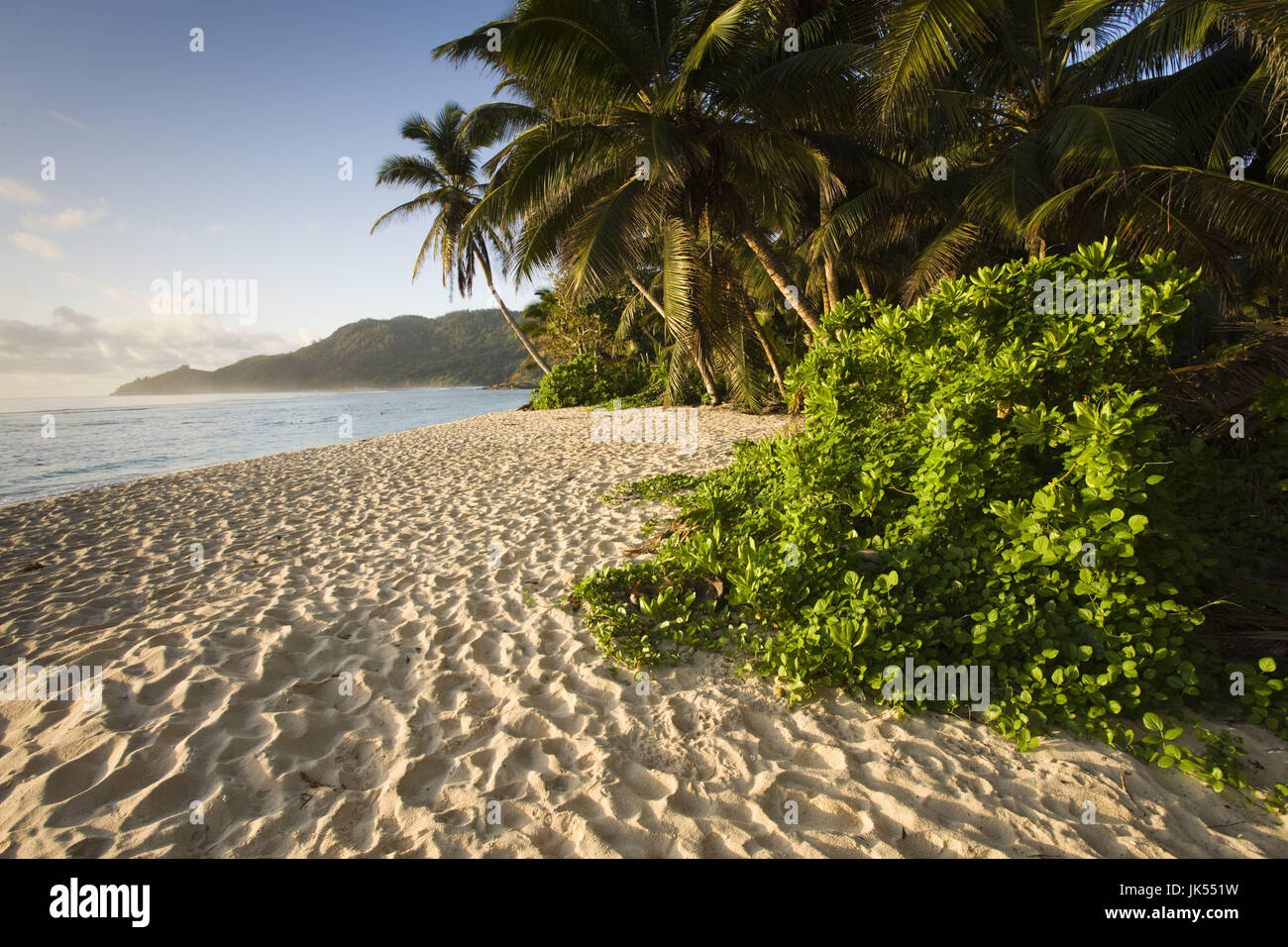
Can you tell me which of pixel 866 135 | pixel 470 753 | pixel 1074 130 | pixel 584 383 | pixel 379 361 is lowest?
pixel 470 753

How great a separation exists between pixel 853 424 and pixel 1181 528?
5.78 ft

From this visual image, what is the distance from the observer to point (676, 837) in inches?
76.4

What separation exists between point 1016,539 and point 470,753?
2.75 metres

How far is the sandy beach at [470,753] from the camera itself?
1923mm

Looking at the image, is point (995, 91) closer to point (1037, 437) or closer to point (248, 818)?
point (1037, 437)

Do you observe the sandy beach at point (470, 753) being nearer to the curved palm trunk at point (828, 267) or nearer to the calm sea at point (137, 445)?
the curved palm trunk at point (828, 267)

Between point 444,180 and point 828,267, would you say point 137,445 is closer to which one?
point 444,180

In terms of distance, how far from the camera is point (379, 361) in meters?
85.7

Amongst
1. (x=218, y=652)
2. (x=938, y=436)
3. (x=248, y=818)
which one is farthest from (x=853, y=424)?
(x=218, y=652)

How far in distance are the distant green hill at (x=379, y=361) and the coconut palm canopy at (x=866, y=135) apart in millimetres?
73074

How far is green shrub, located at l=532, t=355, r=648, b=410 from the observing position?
21.9 meters

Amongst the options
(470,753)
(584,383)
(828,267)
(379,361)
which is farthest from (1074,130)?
(379,361)

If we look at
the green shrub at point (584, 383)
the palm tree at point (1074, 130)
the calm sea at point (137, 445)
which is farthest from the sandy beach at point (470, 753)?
the green shrub at point (584, 383)

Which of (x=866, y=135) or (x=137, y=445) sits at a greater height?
(x=866, y=135)
